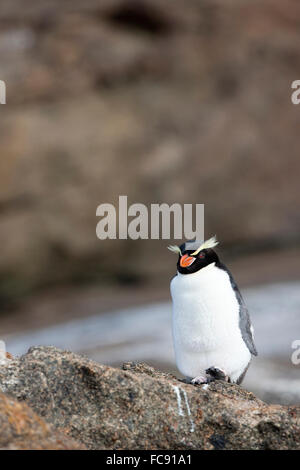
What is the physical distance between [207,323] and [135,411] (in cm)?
112

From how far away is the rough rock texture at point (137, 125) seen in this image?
11945 millimetres

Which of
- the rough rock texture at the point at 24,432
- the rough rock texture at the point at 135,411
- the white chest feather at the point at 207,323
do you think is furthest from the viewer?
the white chest feather at the point at 207,323

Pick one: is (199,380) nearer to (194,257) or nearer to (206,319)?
(206,319)

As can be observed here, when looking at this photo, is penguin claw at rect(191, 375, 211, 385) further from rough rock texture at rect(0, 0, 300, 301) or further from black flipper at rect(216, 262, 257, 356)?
rough rock texture at rect(0, 0, 300, 301)

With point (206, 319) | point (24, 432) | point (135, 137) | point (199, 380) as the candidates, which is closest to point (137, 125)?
point (135, 137)

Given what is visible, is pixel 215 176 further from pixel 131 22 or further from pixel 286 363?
pixel 286 363

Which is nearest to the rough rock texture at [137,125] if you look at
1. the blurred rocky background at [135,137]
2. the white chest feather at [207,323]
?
the blurred rocky background at [135,137]

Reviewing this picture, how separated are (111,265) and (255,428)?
9.88 metres

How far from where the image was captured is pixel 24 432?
7.47ft

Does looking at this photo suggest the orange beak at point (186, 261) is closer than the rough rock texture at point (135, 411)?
No

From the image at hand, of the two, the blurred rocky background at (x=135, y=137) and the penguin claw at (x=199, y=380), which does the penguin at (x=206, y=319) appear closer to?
the penguin claw at (x=199, y=380)

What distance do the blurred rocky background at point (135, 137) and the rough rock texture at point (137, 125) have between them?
2 centimetres
